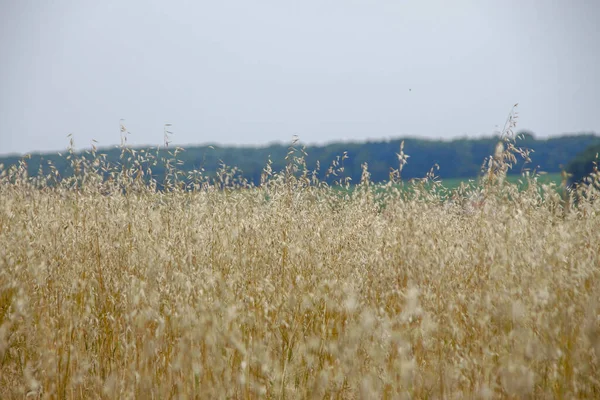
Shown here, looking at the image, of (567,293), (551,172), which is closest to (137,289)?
(567,293)

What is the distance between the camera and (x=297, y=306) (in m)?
2.98

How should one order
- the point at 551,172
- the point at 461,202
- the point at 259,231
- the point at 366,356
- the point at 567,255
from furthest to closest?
the point at 551,172 < the point at 461,202 < the point at 259,231 < the point at 567,255 < the point at 366,356

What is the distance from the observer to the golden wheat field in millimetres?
2131

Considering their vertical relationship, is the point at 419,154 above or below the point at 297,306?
above

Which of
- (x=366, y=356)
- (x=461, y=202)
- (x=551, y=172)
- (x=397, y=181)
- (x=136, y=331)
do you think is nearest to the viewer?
(x=366, y=356)

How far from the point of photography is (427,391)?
219 centimetres

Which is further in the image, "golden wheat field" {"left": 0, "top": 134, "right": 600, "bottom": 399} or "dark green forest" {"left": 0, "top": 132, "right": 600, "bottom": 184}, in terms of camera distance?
"dark green forest" {"left": 0, "top": 132, "right": 600, "bottom": 184}

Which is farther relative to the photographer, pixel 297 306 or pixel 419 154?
pixel 419 154

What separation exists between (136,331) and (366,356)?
51.0 inches

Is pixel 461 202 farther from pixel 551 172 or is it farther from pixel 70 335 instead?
pixel 551 172

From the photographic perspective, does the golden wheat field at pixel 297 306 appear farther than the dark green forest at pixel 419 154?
No

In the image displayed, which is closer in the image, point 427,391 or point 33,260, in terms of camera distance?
point 427,391

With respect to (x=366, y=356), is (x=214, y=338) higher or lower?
higher

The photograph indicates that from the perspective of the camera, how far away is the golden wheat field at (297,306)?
6.99 ft
